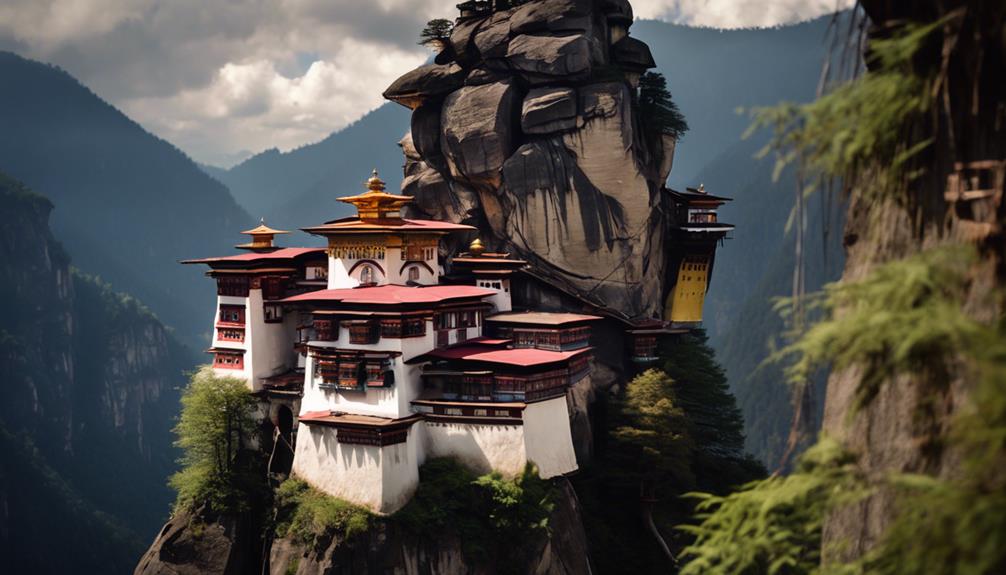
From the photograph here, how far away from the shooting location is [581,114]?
147 feet

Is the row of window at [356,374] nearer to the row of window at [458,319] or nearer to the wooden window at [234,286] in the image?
the row of window at [458,319]

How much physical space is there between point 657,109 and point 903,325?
42.1 m

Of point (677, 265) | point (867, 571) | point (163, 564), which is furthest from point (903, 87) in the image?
point (677, 265)

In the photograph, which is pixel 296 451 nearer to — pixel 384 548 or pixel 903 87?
Result: pixel 384 548

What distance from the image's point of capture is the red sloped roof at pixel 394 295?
114 feet

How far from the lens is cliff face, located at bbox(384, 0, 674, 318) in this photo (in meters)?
44.9

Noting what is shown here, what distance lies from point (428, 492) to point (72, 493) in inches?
3891

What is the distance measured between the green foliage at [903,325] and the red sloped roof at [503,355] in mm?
26205

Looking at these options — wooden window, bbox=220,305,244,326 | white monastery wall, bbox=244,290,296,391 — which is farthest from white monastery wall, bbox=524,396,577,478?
wooden window, bbox=220,305,244,326

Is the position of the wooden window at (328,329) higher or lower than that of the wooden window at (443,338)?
higher

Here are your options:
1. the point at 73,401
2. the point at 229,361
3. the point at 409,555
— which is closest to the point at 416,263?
the point at 229,361

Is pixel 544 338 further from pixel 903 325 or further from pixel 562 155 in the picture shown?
pixel 903 325

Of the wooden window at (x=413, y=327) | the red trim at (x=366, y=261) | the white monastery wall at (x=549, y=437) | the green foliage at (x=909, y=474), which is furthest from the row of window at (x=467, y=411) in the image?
the green foliage at (x=909, y=474)

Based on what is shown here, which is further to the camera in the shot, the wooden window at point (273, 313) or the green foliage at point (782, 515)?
the wooden window at point (273, 313)
